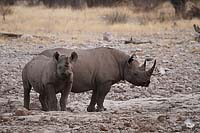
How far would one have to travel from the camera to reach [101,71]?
1171 centimetres

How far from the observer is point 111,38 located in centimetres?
2747

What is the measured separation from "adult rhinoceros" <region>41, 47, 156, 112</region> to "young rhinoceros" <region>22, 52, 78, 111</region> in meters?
0.55

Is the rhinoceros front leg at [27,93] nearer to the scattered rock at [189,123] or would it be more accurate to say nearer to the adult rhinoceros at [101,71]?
the adult rhinoceros at [101,71]

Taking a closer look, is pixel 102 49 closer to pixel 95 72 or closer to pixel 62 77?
pixel 95 72

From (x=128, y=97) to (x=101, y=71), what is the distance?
6.73ft

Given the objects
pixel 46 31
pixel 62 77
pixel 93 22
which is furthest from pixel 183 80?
pixel 93 22

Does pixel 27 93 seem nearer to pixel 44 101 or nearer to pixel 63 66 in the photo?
pixel 44 101

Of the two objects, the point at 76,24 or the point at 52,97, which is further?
the point at 76,24

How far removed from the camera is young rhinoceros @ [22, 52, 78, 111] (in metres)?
10.4

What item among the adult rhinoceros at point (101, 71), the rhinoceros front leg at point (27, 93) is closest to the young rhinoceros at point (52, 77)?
the rhinoceros front leg at point (27, 93)

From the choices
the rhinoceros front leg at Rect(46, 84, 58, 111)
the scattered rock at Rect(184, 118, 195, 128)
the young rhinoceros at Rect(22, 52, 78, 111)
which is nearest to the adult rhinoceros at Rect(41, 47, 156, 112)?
the young rhinoceros at Rect(22, 52, 78, 111)

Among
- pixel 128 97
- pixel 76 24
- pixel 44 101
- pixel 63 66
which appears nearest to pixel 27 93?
pixel 44 101

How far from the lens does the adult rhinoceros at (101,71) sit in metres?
11.5

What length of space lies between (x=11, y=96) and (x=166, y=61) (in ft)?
21.7
